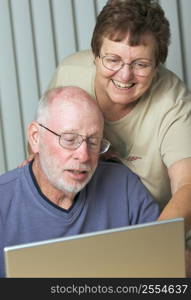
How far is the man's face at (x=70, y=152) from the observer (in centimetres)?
156

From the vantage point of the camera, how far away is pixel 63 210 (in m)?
1.61

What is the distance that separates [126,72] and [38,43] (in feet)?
3.78

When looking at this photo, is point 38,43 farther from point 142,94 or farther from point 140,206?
point 140,206

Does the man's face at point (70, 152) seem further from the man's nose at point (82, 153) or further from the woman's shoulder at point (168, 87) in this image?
the woman's shoulder at point (168, 87)

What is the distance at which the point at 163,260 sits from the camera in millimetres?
1112

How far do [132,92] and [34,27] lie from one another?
1.14m

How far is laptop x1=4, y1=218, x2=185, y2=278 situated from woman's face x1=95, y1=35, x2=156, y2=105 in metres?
0.77

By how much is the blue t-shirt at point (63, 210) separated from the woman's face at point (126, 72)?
10.9 inches

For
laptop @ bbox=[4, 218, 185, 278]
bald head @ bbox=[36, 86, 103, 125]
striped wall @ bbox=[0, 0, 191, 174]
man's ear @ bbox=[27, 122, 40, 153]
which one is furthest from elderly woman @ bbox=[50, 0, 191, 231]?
striped wall @ bbox=[0, 0, 191, 174]

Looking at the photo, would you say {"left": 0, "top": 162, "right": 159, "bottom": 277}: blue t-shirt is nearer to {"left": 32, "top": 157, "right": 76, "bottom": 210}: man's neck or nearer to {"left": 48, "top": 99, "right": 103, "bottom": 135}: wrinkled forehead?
{"left": 32, "top": 157, "right": 76, "bottom": 210}: man's neck

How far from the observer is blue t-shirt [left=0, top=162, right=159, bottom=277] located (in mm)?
1588

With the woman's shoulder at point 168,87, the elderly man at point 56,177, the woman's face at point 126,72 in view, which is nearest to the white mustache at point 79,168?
the elderly man at point 56,177

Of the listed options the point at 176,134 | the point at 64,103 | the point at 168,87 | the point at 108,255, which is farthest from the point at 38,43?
the point at 108,255

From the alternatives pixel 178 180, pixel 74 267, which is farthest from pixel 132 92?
pixel 74 267
